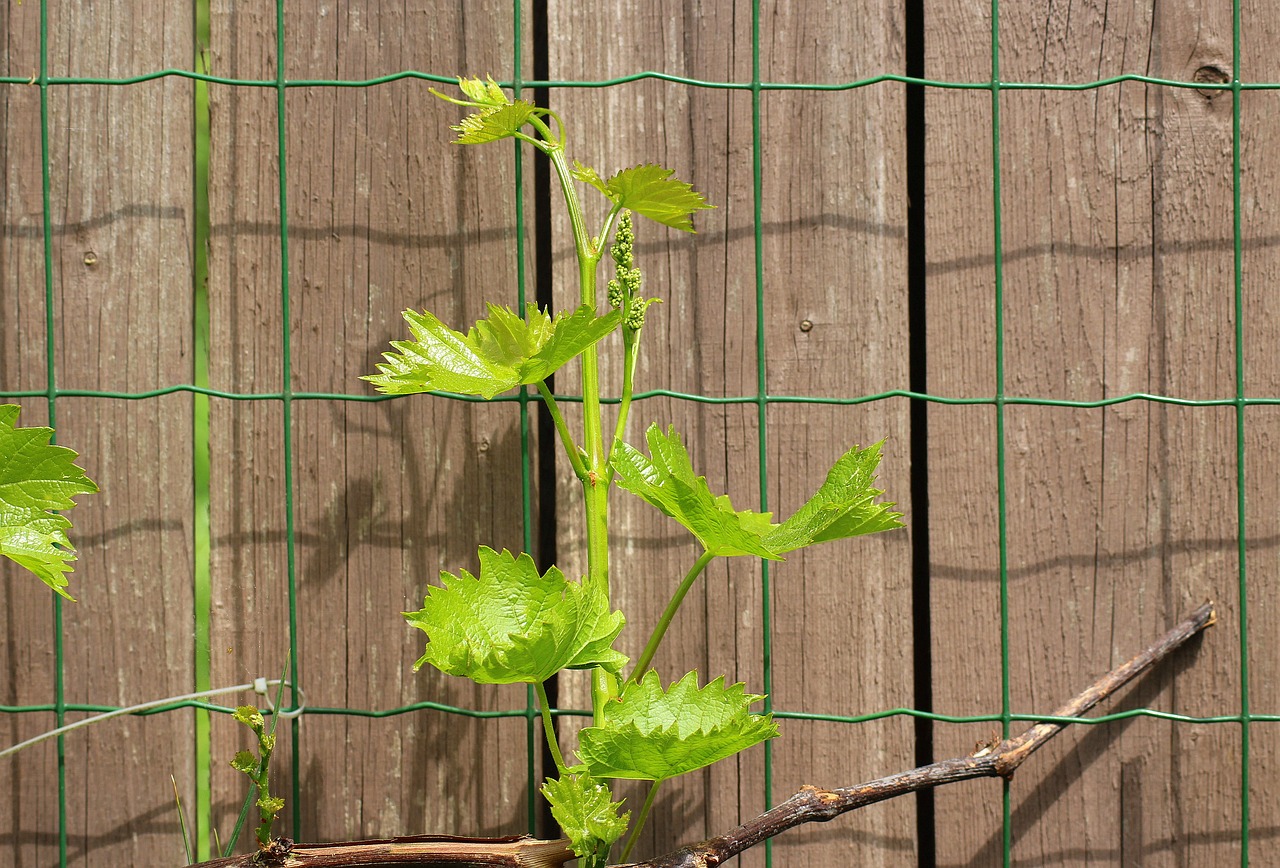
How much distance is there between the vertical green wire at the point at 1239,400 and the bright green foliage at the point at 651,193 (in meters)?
0.71

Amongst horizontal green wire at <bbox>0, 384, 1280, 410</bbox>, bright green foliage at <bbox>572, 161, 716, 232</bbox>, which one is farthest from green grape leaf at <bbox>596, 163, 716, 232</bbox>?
horizontal green wire at <bbox>0, 384, 1280, 410</bbox>

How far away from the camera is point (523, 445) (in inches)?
47.9

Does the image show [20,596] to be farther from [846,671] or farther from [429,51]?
[846,671]

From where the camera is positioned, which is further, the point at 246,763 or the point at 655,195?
the point at 655,195

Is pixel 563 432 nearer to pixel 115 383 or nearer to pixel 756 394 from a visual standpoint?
pixel 756 394

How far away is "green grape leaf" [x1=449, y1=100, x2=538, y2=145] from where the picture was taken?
3.50 feet

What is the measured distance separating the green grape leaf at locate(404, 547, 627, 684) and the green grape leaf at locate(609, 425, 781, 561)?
0.39 feet

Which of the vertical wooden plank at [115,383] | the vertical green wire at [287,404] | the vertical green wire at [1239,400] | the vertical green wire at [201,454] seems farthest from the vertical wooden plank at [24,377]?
the vertical green wire at [1239,400]

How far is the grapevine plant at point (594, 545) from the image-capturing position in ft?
3.14

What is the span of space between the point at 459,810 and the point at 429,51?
3.26 ft

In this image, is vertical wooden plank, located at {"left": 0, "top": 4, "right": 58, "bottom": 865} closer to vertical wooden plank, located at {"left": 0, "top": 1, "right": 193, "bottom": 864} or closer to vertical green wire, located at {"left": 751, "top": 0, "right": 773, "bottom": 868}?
vertical wooden plank, located at {"left": 0, "top": 1, "right": 193, "bottom": 864}

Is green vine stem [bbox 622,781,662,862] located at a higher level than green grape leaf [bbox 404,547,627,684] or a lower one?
lower

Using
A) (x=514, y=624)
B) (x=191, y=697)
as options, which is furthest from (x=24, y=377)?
(x=514, y=624)

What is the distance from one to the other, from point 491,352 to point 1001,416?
26.1 inches
